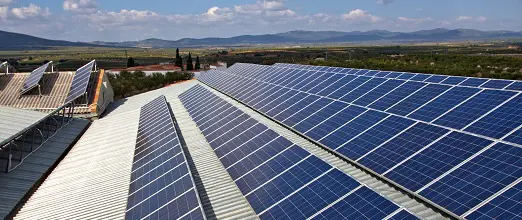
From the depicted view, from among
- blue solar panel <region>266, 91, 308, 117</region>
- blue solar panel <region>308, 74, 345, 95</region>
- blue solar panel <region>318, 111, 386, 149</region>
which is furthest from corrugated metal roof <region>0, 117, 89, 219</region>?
blue solar panel <region>308, 74, 345, 95</region>

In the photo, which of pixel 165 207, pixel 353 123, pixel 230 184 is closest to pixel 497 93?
pixel 353 123

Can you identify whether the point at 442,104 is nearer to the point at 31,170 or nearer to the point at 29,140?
the point at 31,170

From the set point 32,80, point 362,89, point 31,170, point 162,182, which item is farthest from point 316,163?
point 32,80

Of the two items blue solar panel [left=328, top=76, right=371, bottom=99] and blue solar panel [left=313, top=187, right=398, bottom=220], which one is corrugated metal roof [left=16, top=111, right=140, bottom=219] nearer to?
blue solar panel [left=313, top=187, right=398, bottom=220]

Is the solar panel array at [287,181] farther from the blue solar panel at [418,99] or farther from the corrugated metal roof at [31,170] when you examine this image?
the corrugated metal roof at [31,170]

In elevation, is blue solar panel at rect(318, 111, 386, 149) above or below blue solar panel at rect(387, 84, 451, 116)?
below

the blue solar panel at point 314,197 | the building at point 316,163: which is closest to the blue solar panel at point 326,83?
the building at point 316,163

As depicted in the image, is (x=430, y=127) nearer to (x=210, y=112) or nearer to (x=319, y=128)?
(x=319, y=128)
